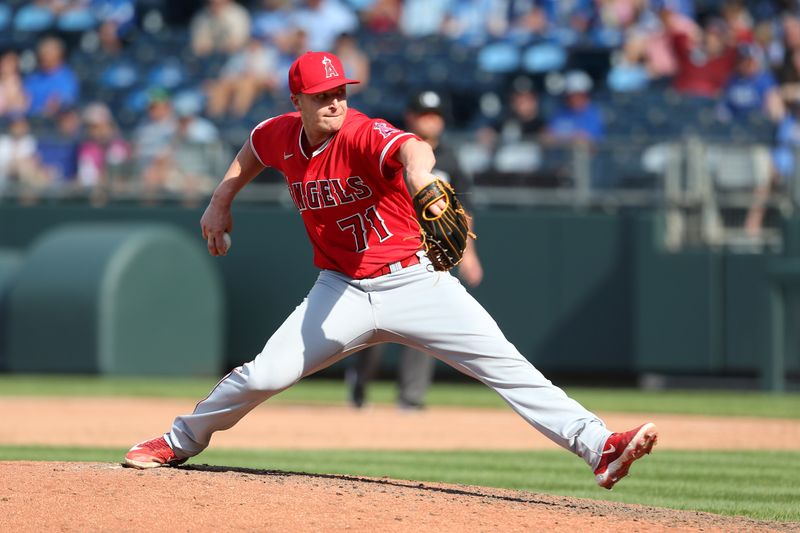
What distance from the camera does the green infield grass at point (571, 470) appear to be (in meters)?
6.22

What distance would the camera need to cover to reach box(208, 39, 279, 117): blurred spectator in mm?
16078

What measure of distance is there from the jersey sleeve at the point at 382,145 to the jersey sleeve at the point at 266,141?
51cm


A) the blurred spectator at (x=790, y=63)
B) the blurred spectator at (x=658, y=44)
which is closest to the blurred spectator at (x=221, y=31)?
the blurred spectator at (x=658, y=44)

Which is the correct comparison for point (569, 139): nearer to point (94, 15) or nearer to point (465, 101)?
point (465, 101)

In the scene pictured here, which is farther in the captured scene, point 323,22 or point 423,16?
point 423,16

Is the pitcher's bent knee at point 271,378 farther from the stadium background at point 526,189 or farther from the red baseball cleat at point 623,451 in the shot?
the stadium background at point 526,189

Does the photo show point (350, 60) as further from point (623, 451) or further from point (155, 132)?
point (623, 451)

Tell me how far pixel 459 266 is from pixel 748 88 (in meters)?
6.00

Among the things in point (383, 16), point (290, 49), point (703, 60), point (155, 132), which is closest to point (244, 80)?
point (290, 49)

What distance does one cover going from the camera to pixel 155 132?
15.5 meters

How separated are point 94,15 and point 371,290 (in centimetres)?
1443

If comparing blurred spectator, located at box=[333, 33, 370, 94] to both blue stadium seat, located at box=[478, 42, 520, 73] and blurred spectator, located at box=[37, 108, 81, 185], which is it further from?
A: blurred spectator, located at box=[37, 108, 81, 185]

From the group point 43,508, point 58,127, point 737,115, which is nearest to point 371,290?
point 43,508

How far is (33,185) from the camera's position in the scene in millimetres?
15219
